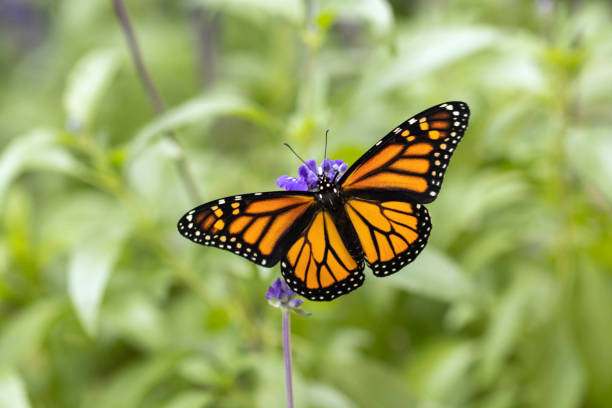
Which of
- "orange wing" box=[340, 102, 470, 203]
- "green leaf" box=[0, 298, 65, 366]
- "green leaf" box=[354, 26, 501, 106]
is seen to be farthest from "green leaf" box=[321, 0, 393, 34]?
"green leaf" box=[0, 298, 65, 366]

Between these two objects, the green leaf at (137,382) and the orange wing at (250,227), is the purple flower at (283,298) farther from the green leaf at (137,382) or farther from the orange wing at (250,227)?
the green leaf at (137,382)

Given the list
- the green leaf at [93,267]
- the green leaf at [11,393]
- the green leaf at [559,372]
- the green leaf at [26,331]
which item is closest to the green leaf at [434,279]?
the green leaf at [559,372]

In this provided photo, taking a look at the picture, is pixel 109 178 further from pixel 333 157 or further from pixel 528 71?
pixel 528 71

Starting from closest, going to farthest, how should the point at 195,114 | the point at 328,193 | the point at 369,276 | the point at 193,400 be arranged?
the point at 328,193
the point at 369,276
the point at 195,114
the point at 193,400

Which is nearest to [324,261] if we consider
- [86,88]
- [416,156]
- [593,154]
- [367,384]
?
[416,156]

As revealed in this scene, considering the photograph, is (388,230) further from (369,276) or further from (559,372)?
(559,372)

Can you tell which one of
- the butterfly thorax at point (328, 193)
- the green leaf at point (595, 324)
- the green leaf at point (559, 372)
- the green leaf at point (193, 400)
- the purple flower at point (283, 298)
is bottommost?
the purple flower at point (283, 298)
